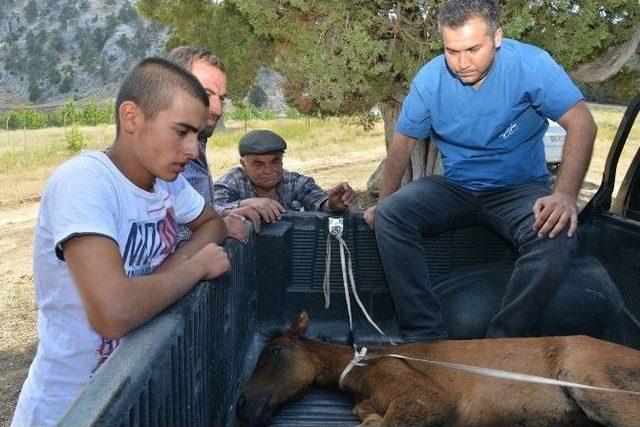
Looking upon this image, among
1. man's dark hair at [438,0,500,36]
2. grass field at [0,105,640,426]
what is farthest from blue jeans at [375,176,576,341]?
grass field at [0,105,640,426]

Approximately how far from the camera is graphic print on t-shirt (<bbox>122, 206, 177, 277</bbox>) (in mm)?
2191

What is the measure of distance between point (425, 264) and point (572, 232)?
27.5 inches

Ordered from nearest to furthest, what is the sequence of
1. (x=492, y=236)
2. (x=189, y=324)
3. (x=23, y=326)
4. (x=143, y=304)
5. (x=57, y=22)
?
(x=143, y=304) < (x=189, y=324) < (x=492, y=236) < (x=23, y=326) < (x=57, y=22)

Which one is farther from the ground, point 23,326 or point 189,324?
point 189,324

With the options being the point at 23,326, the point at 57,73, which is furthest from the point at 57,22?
the point at 23,326

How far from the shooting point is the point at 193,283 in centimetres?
216

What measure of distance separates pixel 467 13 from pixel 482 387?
1815 mm

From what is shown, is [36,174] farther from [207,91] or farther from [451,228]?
[451,228]

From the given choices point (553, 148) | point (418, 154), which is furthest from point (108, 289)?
point (553, 148)

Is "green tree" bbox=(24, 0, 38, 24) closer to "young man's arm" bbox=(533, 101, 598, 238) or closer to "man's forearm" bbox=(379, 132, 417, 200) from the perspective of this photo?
"man's forearm" bbox=(379, 132, 417, 200)

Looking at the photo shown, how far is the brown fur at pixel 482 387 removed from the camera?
257cm

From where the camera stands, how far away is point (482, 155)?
3551 millimetres

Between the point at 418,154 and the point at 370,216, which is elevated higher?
the point at 370,216

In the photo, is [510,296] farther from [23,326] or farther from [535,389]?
[23,326]
